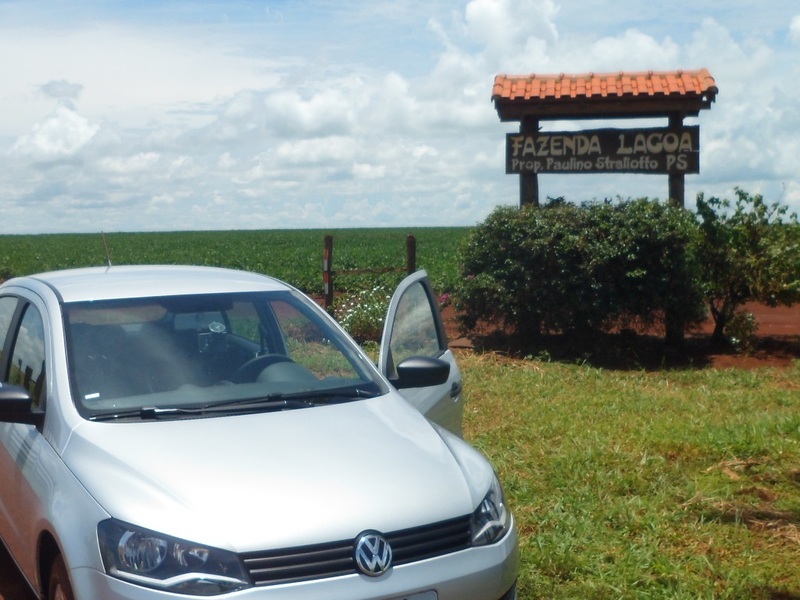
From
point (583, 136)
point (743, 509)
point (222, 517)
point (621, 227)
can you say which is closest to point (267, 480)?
point (222, 517)

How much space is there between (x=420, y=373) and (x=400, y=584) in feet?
4.94

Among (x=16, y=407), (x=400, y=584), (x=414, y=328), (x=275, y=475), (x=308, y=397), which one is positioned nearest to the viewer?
(x=400, y=584)

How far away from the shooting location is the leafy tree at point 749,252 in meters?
12.1

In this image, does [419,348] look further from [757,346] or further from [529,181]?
[757,346]

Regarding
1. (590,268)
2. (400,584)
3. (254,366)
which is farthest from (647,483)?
(590,268)

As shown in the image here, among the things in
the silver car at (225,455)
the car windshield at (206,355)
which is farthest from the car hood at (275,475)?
the car windshield at (206,355)

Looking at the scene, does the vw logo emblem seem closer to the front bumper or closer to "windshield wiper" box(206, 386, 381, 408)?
the front bumper

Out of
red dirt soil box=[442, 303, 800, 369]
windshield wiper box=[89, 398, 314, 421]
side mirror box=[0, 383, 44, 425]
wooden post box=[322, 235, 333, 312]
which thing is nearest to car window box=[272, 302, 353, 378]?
windshield wiper box=[89, 398, 314, 421]

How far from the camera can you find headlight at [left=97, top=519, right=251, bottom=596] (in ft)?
10.4

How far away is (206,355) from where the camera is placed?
4.56 metres

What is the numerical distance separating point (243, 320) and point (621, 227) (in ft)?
24.7

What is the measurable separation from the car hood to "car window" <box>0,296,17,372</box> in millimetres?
1444

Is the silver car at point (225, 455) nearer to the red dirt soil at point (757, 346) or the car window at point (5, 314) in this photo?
the car window at point (5, 314)

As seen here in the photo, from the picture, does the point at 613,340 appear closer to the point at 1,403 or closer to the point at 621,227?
the point at 621,227
